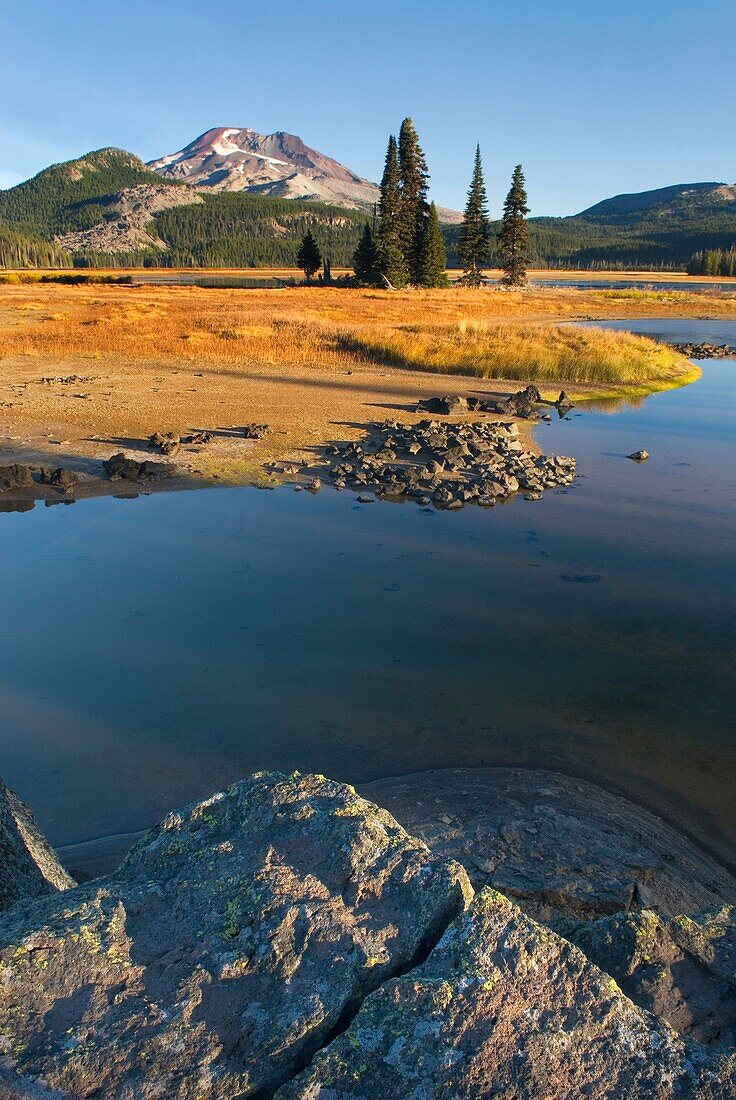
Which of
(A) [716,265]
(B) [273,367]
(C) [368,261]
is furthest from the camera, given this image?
(A) [716,265]

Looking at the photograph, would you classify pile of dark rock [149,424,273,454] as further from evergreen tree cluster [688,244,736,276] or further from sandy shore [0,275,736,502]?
evergreen tree cluster [688,244,736,276]

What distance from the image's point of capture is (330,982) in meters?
2.22

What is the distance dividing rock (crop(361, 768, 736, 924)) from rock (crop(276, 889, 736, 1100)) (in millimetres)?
2048

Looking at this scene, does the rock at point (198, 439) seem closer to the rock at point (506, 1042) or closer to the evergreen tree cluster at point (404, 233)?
the rock at point (506, 1042)

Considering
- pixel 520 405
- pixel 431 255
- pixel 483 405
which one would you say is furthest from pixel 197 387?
pixel 431 255

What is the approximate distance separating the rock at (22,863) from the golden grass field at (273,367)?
1262cm

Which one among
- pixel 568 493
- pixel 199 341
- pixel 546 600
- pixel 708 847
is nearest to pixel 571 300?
pixel 199 341

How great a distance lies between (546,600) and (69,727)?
605 centimetres

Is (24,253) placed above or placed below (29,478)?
above

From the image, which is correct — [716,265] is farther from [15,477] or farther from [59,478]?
[15,477]

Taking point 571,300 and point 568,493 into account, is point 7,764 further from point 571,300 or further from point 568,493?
point 571,300

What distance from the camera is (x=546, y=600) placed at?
9.27m

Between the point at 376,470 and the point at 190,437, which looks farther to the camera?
the point at 190,437

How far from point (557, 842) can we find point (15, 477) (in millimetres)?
12174
